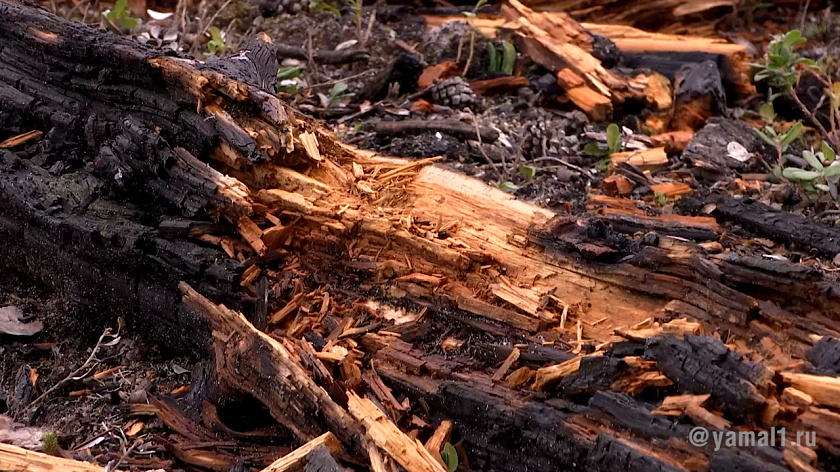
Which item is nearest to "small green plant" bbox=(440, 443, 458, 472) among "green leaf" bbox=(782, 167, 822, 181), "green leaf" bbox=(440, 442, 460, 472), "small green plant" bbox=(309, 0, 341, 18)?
"green leaf" bbox=(440, 442, 460, 472)

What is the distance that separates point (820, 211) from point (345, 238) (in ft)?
8.01

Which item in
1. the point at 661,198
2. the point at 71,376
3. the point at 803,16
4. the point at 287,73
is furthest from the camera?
the point at 803,16

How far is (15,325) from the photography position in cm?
322

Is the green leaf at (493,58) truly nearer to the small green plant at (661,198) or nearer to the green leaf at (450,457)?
the small green plant at (661,198)

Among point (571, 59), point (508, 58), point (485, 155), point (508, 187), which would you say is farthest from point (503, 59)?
point (508, 187)

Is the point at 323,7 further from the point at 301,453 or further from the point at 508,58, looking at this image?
the point at 301,453

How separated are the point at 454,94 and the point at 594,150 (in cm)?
92

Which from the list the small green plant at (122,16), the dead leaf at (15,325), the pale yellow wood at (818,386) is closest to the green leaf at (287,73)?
the small green plant at (122,16)

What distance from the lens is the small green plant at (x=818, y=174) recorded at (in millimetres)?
3529

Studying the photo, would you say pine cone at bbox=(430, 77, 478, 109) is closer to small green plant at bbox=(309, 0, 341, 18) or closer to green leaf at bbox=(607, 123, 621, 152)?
green leaf at bbox=(607, 123, 621, 152)

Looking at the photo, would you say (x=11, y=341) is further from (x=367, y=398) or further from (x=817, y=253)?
(x=817, y=253)

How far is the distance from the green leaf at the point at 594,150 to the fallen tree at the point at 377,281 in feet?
4.49

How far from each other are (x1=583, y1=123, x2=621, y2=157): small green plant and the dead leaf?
9.41 ft

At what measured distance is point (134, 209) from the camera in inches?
121
